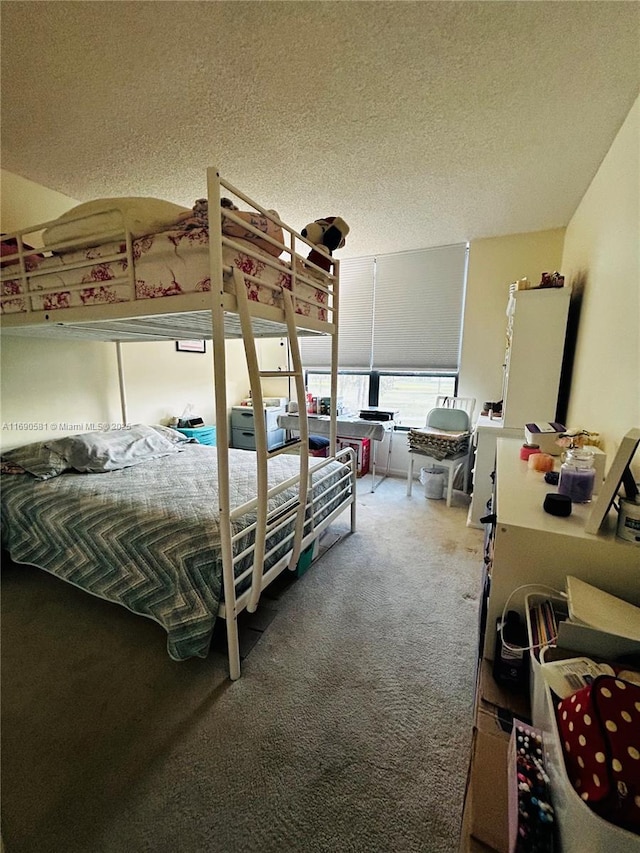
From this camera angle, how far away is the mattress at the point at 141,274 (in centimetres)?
137

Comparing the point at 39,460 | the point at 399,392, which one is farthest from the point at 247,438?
the point at 39,460

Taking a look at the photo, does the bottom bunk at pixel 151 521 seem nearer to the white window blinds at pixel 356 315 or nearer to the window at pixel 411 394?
the window at pixel 411 394

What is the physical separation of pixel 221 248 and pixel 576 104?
1968 mm

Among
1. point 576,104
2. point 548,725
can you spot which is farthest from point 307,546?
point 576,104

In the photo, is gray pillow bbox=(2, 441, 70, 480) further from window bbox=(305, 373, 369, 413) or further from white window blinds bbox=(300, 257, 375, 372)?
window bbox=(305, 373, 369, 413)

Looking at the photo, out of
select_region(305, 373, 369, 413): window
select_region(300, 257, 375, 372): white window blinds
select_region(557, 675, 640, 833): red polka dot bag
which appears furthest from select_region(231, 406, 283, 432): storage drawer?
select_region(557, 675, 640, 833): red polka dot bag

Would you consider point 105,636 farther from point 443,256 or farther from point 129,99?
point 443,256

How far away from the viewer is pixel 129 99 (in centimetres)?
176

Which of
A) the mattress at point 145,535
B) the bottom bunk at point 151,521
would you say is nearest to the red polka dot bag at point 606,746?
the bottom bunk at point 151,521

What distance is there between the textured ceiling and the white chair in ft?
6.42

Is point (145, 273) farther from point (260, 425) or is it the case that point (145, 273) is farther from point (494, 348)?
point (494, 348)

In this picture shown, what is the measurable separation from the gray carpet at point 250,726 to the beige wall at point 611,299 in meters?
1.33

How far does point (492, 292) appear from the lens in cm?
365

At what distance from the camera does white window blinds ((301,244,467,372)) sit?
3902 mm
